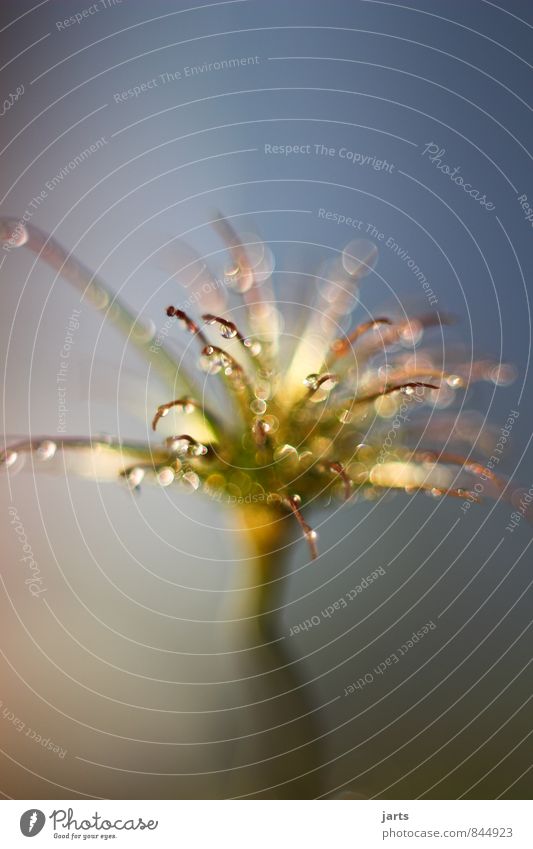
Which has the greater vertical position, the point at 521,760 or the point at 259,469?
the point at 259,469

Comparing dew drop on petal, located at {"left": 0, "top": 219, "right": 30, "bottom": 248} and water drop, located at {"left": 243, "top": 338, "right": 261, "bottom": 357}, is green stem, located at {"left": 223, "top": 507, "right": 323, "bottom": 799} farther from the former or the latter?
dew drop on petal, located at {"left": 0, "top": 219, "right": 30, "bottom": 248}

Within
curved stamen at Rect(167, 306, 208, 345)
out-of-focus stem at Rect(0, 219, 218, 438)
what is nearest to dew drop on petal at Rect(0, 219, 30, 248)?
out-of-focus stem at Rect(0, 219, 218, 438)

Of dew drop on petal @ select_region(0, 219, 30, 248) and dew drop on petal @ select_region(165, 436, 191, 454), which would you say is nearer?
dew drop on petal @ select_region(165, 436, 191, 454)

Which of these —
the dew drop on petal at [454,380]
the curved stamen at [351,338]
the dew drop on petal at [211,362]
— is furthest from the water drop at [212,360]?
the dew drop on petal at [454,380]

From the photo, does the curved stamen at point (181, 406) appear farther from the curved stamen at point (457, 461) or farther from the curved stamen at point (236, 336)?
the curved stamen at point (457, 461)

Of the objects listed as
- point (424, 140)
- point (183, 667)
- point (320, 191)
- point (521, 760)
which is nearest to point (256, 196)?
point (320, 191)

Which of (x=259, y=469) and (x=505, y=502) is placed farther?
(x=505, y=502)

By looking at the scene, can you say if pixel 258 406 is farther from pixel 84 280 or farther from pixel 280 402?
pixel 84 280
